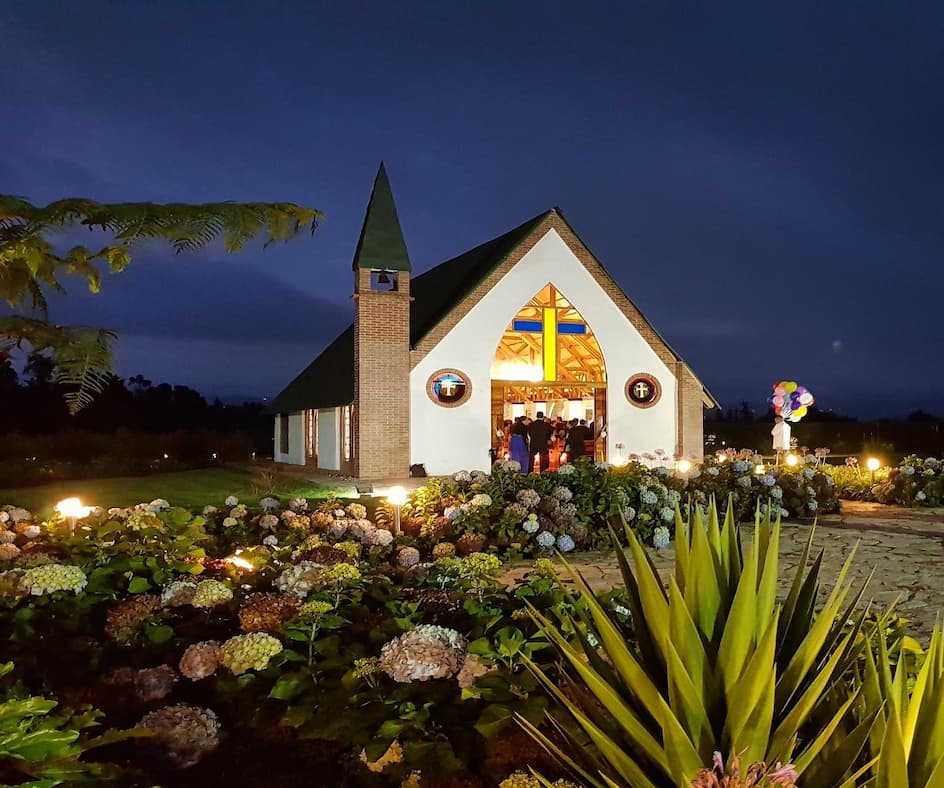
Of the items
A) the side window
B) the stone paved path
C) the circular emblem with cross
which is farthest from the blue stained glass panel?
the side window

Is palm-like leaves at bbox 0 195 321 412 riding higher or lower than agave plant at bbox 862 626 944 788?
higher

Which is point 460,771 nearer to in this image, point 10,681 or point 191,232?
point 10,681

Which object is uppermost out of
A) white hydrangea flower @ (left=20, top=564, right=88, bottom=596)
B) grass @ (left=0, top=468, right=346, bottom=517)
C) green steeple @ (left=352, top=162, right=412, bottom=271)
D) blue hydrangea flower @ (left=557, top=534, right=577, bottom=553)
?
green steeple @ (left=352, top=162, right=412, bottom=271)

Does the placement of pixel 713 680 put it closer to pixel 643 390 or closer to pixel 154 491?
pixel 154 491

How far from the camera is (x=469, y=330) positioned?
18.6 m

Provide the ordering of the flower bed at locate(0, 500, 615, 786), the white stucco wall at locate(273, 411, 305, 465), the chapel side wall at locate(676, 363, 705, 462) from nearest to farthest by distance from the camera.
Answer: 1. the flower bed at locate(0, 500, 615, 786)
2. the chapel side wall at locate(676, 363, 705, 462)
3. the white stucco wall at locate(273, 411, 305, 465)

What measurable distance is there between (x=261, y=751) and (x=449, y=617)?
102 centimetres

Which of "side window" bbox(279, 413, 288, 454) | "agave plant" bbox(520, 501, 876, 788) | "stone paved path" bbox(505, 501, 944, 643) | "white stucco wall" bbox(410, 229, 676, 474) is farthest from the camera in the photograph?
"side window" bbox(279, 413, 288, 454)

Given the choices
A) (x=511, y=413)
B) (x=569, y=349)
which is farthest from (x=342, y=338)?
(x=569, y=349)

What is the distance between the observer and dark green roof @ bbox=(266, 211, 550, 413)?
18.9 m

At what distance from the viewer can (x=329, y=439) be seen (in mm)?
20750

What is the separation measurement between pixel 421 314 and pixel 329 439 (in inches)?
165

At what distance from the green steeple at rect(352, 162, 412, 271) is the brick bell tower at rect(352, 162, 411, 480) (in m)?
0.02

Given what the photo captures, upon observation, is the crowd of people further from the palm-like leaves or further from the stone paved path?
the palm-like leaves
